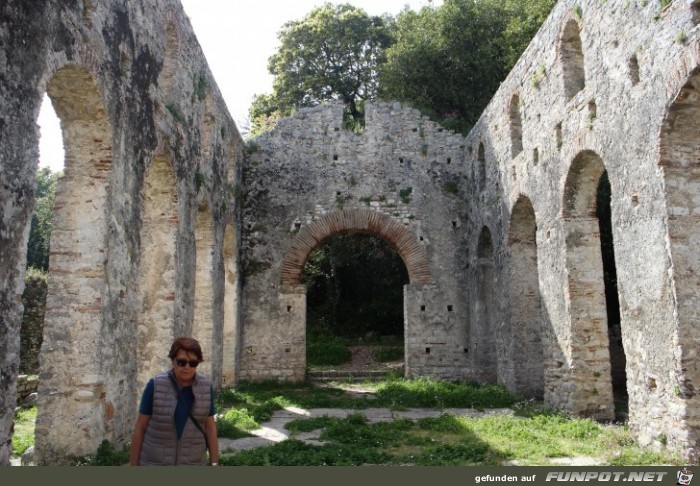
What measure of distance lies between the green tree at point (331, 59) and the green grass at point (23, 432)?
17.7m

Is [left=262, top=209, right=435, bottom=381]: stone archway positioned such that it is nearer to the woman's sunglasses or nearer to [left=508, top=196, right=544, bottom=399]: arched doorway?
[left=508, top=196, right=544, bottom=399]: arched doorway

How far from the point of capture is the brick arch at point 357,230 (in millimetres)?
13852

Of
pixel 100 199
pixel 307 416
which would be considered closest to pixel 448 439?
pixel 307 416

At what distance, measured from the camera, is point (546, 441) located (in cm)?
676

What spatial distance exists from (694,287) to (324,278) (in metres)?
18.6

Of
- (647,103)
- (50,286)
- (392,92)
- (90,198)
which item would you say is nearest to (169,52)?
(90,198)

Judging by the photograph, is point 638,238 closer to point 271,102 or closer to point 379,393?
point 379,393

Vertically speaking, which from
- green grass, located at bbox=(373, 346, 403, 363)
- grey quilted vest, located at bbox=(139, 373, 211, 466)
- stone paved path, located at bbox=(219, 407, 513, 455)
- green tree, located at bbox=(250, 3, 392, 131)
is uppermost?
green tree, located at bbox=(250, 3, 392, 131)

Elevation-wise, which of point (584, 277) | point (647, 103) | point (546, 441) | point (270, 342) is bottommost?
point (546, 441)

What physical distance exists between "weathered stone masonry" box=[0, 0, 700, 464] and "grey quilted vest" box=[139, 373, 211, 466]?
1.60 metres

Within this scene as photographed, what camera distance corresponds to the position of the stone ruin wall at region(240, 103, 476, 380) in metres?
13.6

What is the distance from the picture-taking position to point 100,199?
6227mm

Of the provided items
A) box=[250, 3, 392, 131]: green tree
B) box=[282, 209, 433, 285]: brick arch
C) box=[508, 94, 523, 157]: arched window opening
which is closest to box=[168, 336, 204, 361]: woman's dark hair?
box=[508, 94, 523, 157]: arched window opening

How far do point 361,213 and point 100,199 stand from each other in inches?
331
